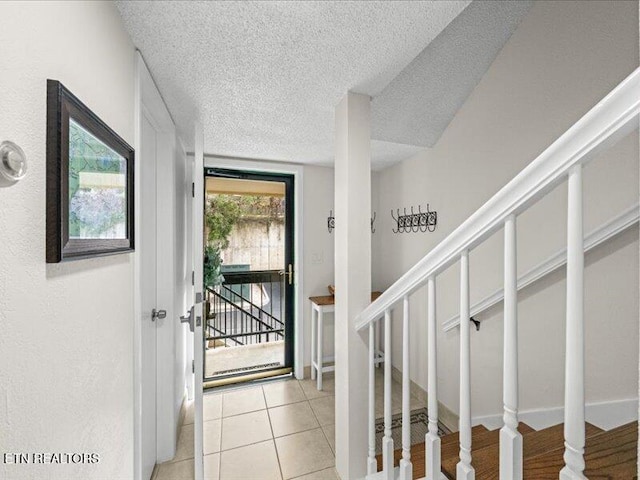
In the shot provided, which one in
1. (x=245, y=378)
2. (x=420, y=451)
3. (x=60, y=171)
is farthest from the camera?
(x=245, y=378)

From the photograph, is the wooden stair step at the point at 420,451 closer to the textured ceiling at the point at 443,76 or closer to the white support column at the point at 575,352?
the white support column at the point at 575,352

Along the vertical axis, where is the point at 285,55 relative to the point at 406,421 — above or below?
above

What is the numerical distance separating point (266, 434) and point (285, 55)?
92.3 inches

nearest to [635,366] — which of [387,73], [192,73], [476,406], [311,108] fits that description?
[476,406]

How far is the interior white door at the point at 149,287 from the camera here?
1441mm

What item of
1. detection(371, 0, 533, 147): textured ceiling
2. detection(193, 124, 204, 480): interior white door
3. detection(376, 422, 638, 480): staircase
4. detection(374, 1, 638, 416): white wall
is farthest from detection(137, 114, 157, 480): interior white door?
detection(374, 1, 638, 416): white wall

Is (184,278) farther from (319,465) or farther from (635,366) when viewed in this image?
(635,366)

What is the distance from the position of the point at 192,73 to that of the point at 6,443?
1.40 m

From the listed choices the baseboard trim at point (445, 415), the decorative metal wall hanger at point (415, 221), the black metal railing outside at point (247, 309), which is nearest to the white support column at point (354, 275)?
the baseboard trim at point (445, 415)

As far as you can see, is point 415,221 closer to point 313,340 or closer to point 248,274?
point 313,340

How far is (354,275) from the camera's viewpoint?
4.71ft

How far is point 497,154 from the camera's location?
1.70 meters

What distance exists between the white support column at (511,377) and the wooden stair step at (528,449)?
0.43m

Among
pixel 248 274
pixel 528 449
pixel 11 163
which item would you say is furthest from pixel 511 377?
pixel 248 274
